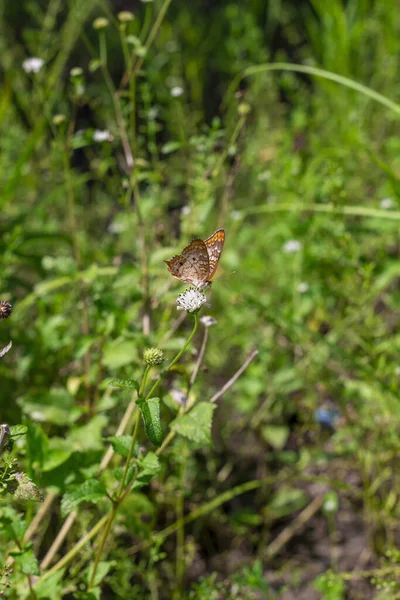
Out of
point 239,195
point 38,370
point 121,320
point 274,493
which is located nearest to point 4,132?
Answer: point 239,195

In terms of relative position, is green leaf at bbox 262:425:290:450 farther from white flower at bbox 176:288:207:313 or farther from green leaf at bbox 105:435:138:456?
white flower at bbox 176:288:207:313

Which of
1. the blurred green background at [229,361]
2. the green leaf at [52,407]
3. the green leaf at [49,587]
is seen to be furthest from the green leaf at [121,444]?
the green leaf at [52,407]

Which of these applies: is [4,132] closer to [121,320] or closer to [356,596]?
[121,320]

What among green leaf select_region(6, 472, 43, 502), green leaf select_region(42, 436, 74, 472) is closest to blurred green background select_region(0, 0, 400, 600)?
green leaf select_region(42, 436, 74, 472)

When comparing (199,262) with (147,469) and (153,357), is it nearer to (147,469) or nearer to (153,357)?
(153,357)

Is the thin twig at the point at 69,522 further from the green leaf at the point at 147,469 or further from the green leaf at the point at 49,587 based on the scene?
the green leaf at the point at 147,469
